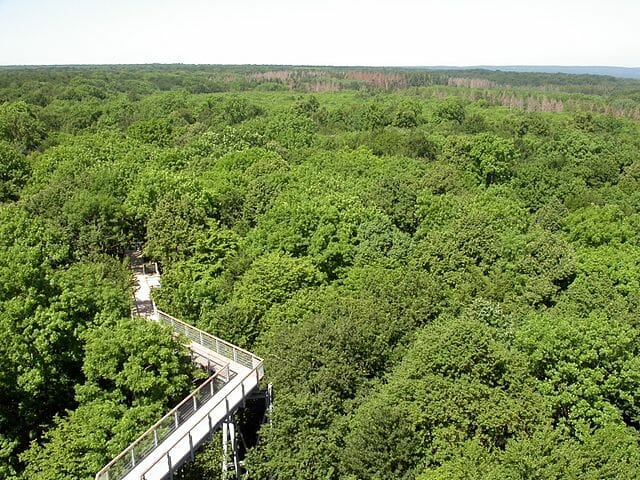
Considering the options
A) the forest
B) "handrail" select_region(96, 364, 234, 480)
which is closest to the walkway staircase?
"handrail" select_region(96, 364, 234, 480)

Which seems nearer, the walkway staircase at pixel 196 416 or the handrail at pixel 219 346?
the walkway staircase at pixel 196 416

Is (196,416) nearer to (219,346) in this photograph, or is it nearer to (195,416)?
(195,416)

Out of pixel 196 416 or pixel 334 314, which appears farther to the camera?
pixel 334 314

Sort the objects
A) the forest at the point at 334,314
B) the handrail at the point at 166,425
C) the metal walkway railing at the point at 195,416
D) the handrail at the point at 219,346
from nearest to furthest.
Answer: the handrail at the point at 166,425, the metal walkway railing at the point at 195,416, the forest at the point at 334,314, the handrail at the point at 219,346

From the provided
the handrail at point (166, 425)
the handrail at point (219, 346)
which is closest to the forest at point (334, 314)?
the handrail at point (166, 425)

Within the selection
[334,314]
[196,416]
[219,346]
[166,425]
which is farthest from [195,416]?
[334,314]

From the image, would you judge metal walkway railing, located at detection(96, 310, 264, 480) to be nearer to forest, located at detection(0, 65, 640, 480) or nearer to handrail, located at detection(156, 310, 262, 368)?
handrail, located at detection(156, 310, 262, 368)

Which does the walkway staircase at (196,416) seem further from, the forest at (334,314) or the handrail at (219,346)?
the forest at (334,314)

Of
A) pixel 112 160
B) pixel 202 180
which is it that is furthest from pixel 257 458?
pixel 112 160
